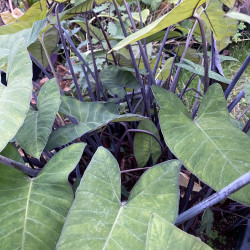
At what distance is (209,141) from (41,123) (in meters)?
0.42

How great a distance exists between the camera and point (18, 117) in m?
→ 0.50

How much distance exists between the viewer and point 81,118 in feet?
2.81

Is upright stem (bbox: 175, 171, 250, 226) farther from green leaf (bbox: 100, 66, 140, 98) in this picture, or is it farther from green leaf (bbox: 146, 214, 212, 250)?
green leaf (bbox: 100, 66, 140, 98)

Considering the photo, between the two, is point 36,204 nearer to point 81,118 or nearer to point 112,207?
point 112,207

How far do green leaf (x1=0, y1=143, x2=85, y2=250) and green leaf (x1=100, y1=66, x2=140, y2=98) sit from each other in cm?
51

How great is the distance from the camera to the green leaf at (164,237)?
1.27 ft

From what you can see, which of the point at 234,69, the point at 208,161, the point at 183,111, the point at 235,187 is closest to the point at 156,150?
the point at 183,111

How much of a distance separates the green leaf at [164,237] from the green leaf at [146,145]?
0.59m

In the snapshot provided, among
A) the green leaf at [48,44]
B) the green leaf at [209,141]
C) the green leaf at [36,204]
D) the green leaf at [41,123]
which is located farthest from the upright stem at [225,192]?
the green leaf at [48,44]

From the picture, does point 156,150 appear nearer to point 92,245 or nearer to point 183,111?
point 183,111

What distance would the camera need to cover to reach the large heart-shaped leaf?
75 cm

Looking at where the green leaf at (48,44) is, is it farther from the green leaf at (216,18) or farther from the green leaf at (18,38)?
the green leaf at (216,18)

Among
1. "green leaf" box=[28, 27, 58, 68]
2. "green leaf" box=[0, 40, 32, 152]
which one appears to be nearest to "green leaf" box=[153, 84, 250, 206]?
"green leaf" box=[0, 40, 32, 152]

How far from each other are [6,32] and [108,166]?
718 mm
